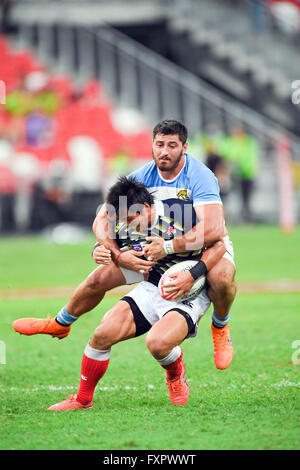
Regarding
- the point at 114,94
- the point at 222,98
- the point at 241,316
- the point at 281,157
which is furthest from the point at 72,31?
the point at 241,316

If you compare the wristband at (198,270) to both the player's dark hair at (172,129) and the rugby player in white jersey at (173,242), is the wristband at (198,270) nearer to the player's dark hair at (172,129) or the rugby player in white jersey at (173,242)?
the rugby player in white jersey at (173,242)

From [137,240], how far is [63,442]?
1.81m

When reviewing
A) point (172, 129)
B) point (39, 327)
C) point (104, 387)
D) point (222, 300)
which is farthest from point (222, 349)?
point (172, 129)

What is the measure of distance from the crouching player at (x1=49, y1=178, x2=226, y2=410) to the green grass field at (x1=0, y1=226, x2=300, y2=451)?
0.22 metres

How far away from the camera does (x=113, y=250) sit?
628 centimetres

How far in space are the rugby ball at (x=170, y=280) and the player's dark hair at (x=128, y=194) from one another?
0.51m

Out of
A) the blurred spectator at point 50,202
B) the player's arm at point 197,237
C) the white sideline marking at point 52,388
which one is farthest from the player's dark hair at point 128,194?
the blurred spectator at point 50,202

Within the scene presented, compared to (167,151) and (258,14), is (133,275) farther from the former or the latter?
(258,14)

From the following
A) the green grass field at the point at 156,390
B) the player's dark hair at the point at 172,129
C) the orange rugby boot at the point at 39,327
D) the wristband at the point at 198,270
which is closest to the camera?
the green grass field at the point at 156,390

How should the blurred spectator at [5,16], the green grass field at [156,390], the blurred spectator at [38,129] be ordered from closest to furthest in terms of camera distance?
1. the green grass field at [156,390]
2. the blurred spectator at [38,129]
3. the blurred spectator at [5,16]

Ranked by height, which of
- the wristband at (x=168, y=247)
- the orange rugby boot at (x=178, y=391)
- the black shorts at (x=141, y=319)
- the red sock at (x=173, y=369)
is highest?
the wristband at (x=168, y=247)

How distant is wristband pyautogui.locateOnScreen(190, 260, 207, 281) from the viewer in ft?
19.6

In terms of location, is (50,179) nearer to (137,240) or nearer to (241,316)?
(241,316)

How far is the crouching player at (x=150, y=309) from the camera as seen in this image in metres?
5.97
